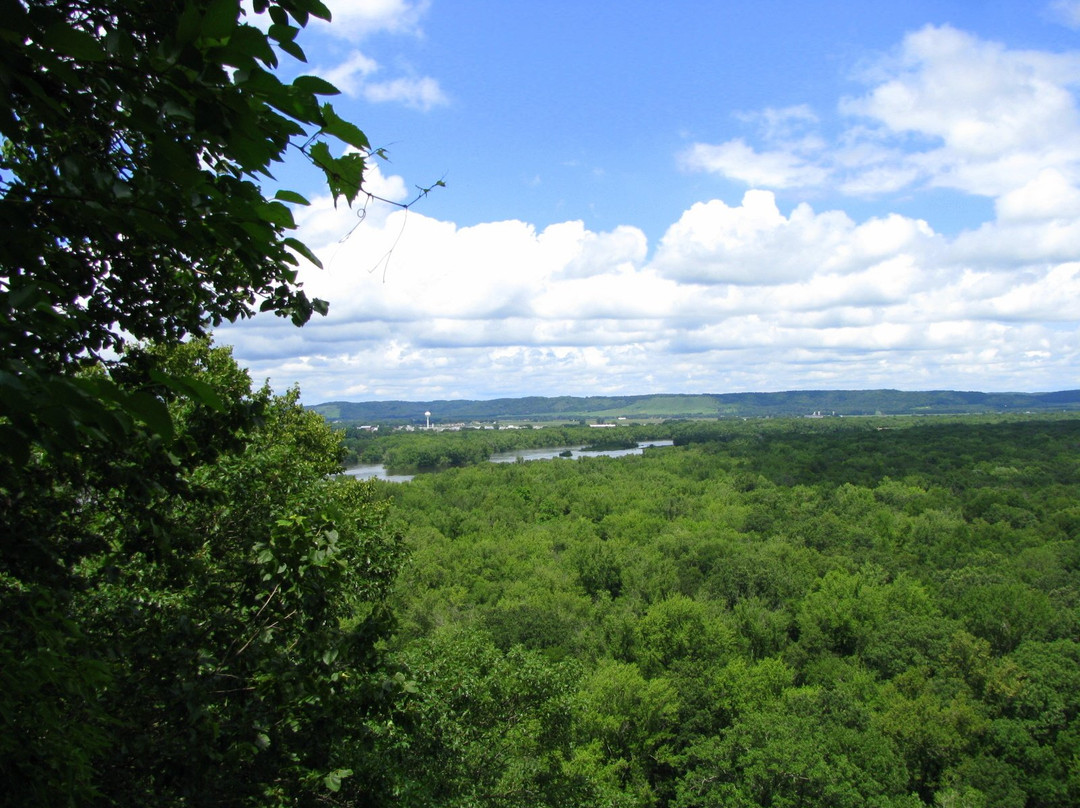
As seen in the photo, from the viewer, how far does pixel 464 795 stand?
36.0 ft

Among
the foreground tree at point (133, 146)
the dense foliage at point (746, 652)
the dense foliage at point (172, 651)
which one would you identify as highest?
the foreground tree at point (133, 146)

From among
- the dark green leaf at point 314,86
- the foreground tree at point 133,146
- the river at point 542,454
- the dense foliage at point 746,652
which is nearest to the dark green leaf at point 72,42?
the foreground tree at point 133,146

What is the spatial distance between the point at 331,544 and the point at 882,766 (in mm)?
23052

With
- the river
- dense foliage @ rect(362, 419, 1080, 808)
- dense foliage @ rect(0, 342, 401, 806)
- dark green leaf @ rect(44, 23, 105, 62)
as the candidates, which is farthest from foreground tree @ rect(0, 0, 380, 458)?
the river

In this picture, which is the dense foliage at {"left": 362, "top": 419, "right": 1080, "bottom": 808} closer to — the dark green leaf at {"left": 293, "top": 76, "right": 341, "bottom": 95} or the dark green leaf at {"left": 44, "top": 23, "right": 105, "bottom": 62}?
the dark green leaf at {"left": 293, "top": 76, "right": 341, "bottom": 95}

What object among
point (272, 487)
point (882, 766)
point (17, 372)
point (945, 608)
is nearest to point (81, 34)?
point (17, 372)

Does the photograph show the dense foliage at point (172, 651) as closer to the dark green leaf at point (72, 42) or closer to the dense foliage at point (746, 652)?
the dense foliage at point (746, 652)

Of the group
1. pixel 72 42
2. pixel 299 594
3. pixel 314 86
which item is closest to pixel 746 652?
pixel 299 594

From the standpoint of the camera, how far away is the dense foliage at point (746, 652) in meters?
14.8

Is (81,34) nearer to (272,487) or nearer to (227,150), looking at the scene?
(227,150)

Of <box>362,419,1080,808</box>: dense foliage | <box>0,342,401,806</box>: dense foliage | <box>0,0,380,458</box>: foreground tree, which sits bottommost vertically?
<box>362,419,1080,808</box>: dense foliage

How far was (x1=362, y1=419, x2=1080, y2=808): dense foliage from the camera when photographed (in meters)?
14.8

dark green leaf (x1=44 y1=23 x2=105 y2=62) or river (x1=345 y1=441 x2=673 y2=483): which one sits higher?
dark green leaf (x1=44 y1=23 x2=105 y2=62)

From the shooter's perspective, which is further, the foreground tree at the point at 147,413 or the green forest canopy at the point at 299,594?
the green forest canopy at the point at 299,594
